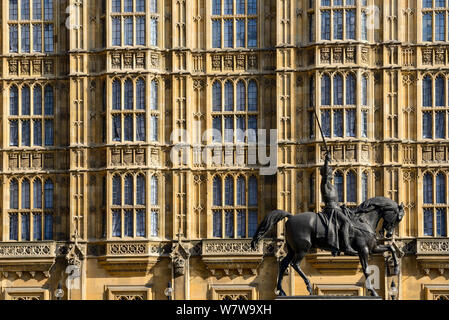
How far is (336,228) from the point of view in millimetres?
38156

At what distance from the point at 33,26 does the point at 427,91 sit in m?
15.8

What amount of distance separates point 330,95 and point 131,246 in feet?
31.4

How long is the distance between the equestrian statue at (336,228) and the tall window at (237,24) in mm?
17978

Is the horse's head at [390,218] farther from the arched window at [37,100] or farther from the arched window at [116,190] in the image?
the arched window at [37,100]

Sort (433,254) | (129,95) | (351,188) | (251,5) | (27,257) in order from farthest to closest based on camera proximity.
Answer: (251,5)
(129,95)
(27,257)
(351,188)
(433,254)

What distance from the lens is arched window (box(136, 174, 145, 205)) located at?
54.5 meters

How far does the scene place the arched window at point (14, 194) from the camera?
5584cm

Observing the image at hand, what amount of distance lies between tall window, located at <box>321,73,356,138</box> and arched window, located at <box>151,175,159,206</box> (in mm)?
6819

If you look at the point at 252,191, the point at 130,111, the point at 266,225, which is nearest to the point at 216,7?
the point at 130,111

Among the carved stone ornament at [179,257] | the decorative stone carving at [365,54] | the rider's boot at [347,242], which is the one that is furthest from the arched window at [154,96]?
the rider's boot at [347,242]

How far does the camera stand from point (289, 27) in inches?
2168

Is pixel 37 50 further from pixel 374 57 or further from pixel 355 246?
pixel 355 246

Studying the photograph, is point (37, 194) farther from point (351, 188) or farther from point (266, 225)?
point (266, 225)
